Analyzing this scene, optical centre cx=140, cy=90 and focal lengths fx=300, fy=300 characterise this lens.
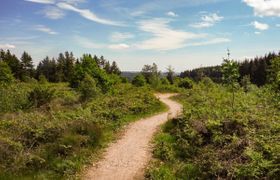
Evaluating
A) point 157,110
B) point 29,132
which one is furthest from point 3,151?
point 157,110

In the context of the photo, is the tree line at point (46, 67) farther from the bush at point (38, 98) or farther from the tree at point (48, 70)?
the bush at point (38, 98)

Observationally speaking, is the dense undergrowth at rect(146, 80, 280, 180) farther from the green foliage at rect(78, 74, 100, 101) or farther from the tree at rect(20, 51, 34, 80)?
the tree at rect(20, 51, 34, 80)

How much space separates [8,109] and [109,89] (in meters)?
9.94

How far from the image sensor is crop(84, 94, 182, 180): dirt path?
30.4 ft

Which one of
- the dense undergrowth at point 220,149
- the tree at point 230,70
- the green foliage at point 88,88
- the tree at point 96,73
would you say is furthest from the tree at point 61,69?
the dense undergrowth at point 220,149

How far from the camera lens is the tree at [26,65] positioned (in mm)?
66700

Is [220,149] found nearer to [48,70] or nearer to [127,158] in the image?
[127,158]

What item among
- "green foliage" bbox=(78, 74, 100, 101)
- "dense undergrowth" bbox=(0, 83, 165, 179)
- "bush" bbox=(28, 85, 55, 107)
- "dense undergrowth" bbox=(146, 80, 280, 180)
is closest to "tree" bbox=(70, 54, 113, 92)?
"green foliage" bbox=(78, 74, 100, 101)

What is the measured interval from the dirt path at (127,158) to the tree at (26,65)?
57619 millimetres

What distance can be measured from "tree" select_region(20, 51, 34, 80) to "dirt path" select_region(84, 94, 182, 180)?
5762 centimetres

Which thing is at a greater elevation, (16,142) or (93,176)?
(16,142)

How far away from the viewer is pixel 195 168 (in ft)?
30.1

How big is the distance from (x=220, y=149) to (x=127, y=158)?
322 cm

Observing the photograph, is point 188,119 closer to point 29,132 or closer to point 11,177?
point 29,132
